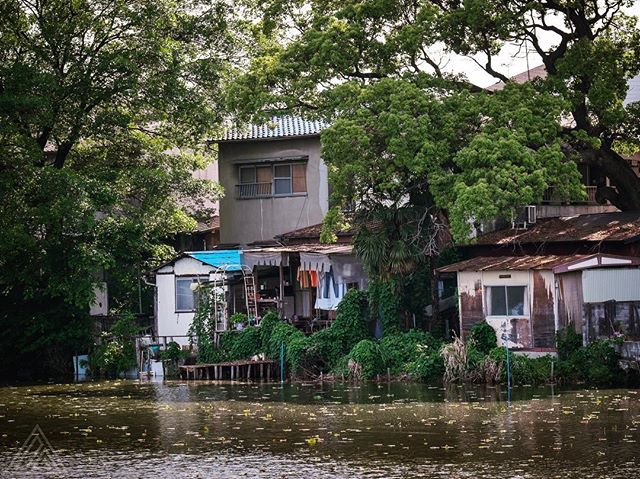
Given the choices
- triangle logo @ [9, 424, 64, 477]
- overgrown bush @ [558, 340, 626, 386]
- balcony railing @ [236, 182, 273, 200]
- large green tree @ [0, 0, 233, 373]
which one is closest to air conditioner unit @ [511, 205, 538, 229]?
overgrown bush @ [558, 340, 626, 386]

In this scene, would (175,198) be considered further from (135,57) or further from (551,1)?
(551,1)

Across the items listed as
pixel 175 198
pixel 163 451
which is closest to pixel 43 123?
pixel 175 198

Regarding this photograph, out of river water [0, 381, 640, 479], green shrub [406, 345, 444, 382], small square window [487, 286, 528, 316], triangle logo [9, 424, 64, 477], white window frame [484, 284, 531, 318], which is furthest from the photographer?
small square window [487, 286, 528, 316]

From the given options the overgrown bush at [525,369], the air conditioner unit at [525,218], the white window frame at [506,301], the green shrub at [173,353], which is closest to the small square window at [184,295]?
the green shrub at [173,353]

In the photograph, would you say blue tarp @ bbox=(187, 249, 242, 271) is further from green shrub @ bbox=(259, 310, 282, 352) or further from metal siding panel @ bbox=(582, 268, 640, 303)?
metal siding panel @ bbox=(582, 268, 640, 303)

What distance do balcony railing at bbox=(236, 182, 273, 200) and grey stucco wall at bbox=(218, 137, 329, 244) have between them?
0.18m

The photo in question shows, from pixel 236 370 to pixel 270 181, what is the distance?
1440 centimetres

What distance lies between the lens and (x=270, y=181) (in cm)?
5400

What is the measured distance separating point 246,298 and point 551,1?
14.6 meters

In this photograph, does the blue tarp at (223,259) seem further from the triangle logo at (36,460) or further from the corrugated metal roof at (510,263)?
the triangle logo at (36,460)

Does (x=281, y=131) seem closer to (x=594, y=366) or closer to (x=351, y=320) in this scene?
(x=351, y=320)

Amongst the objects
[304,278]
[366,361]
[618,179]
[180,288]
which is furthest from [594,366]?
[180,288]

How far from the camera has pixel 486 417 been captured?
27.4 m

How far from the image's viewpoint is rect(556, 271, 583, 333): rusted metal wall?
3641cm
